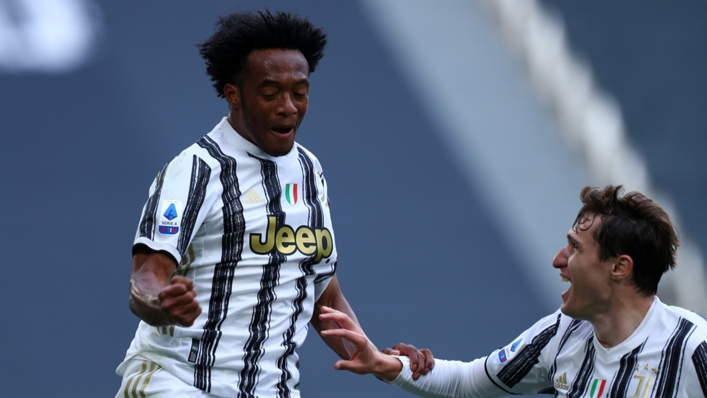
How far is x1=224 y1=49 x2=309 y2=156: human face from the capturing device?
8.84ft

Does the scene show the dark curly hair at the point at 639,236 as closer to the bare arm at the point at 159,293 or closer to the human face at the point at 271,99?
the human face at the point at 271,99

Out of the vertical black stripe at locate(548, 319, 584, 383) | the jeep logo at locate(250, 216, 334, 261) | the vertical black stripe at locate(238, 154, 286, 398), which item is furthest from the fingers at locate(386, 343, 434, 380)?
the vertical black stripe at locate(238, 154, 286, 398)

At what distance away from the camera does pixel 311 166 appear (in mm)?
2920

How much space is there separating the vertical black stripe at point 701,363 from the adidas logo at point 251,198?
1239 millimetres

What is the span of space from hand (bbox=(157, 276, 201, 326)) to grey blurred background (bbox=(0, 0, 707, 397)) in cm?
239

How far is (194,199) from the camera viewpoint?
250cm

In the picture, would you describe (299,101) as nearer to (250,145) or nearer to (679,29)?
(250,145)

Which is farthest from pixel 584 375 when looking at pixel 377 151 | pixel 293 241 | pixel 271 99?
pixel 377 151

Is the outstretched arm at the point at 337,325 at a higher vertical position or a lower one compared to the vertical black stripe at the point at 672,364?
lower

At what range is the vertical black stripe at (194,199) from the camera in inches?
97.1

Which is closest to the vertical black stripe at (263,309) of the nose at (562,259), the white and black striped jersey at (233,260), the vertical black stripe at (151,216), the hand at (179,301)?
the white and black striped jersey at (233,260)

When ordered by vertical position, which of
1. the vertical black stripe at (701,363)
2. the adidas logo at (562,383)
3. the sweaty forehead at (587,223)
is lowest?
the adidas logo at (562,383)

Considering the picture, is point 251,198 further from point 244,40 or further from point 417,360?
point 417,360

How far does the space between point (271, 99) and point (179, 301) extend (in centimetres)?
78
